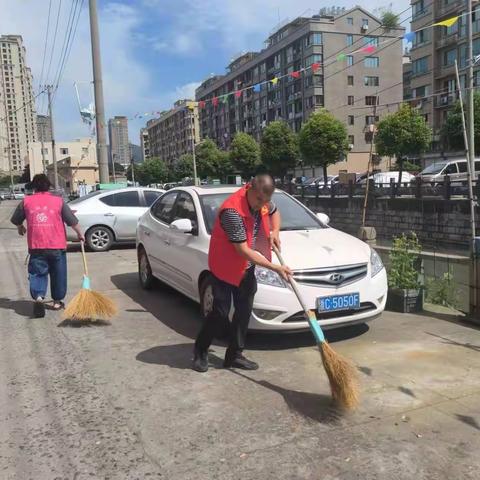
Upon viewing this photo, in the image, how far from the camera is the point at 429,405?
3.77 meters

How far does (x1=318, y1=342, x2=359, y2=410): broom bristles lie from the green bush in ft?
9.89

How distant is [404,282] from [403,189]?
15.9 m

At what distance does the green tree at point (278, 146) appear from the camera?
5488 centimetres

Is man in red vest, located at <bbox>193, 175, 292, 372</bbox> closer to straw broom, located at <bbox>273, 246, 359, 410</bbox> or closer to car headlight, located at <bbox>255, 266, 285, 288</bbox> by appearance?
car headlight, located at <bbox>255, 266, 285, 288</bbox>

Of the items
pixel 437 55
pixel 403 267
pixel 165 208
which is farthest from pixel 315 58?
pixel 403 267

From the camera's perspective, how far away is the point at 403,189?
2156 cm

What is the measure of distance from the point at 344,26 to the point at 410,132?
40.7 m

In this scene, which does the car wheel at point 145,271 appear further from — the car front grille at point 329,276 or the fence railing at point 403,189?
the fence railing at point 403,189

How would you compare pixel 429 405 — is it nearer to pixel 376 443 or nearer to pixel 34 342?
pixel 376 443

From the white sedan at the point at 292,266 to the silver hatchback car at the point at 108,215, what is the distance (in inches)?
239

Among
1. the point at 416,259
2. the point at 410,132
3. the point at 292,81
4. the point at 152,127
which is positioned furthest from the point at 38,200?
the point at 152,127

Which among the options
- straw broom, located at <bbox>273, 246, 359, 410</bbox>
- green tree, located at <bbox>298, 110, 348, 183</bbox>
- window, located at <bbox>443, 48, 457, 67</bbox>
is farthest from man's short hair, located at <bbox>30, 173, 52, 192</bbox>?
window, located at <bbox>443, 48, 457, 67</bbox>

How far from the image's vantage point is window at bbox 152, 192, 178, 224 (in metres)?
7.12

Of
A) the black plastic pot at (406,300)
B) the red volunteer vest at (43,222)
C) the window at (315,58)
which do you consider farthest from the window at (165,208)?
the window at (315,58)
